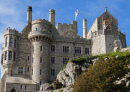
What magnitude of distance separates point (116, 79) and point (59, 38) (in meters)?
26.4

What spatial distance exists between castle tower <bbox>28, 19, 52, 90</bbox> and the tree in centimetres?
1796

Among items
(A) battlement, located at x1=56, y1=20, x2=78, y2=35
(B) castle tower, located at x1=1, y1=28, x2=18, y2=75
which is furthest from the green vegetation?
(A) battlement, located at x1=56, y1=20, x2=78, y2=35

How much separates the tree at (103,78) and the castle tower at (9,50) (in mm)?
21355

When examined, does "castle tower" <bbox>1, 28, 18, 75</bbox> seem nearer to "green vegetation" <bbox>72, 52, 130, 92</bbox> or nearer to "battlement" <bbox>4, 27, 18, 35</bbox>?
"battlement" <bbox>4, 27, 18, 35</bbox>

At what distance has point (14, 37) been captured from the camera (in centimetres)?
6138

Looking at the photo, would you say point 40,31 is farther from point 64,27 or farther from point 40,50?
point 64,27

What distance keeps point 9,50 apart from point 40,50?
6.35 meters

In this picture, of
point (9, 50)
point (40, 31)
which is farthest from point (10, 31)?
point (40, 31)

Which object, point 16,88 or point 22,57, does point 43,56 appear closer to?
point 22,57

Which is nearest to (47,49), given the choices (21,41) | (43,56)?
(43,56)

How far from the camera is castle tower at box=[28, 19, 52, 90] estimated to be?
59.4 metres

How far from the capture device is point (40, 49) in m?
61.0

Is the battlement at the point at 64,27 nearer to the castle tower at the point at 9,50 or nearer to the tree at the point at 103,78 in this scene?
the castle tower at the point at 9,50

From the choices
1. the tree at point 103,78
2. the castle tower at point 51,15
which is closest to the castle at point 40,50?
the castle tower at point 51,15
